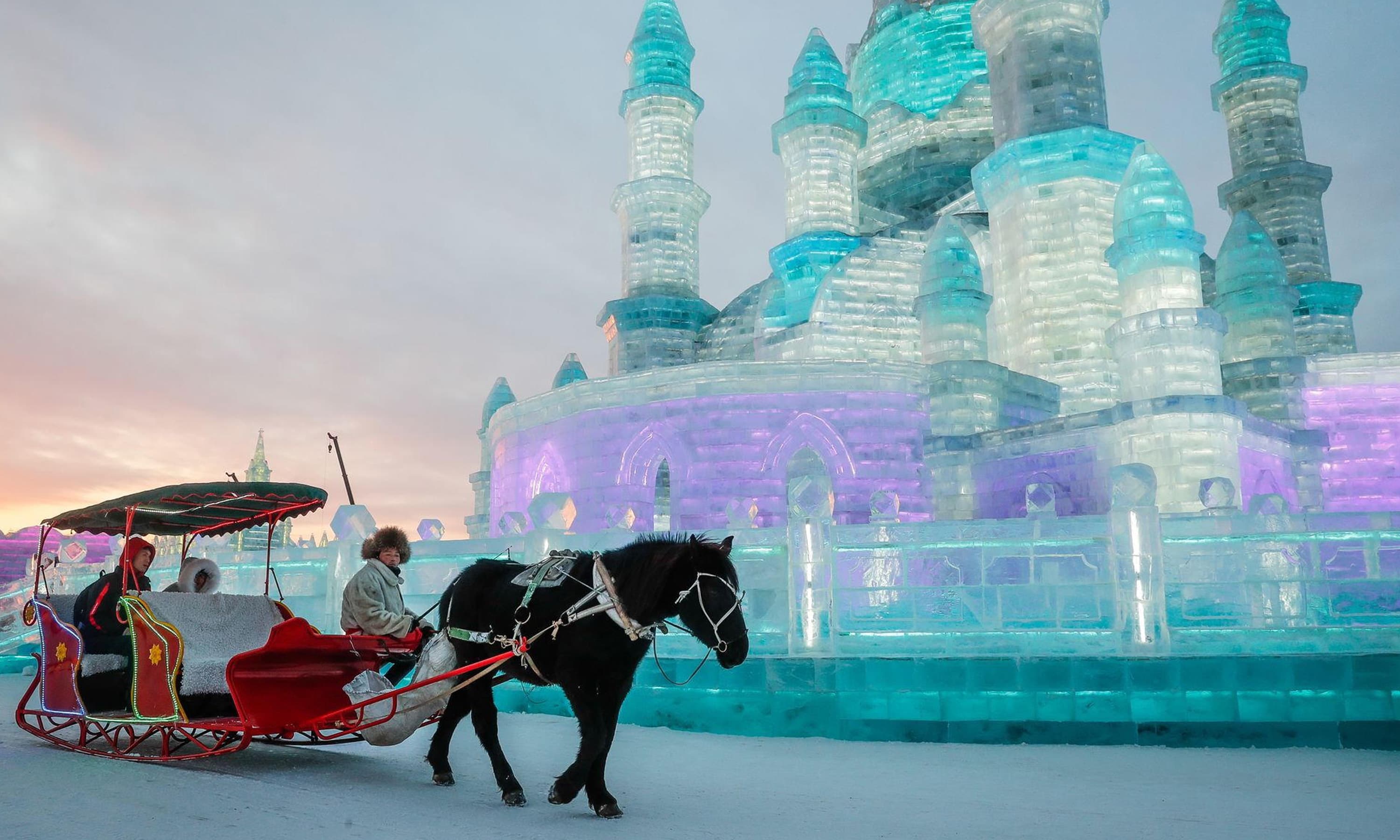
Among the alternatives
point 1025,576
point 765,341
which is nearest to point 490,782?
point 1025,576

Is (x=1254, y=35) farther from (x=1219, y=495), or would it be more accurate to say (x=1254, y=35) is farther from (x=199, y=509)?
(x=199, y=509)

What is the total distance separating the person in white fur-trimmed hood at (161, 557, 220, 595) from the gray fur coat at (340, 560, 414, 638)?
180 centimetres

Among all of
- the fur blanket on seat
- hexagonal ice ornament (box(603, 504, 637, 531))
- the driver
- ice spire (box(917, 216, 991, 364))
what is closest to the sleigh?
the fur blanket on seat

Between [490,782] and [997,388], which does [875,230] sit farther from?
[490,782]

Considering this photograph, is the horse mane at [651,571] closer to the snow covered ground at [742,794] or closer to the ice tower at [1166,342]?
the snow covered ground at [742,794]

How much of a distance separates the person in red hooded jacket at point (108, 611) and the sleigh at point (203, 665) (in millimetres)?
91

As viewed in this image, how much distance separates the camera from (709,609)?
4938 mm

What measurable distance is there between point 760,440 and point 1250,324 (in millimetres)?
9789

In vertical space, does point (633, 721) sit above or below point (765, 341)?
below

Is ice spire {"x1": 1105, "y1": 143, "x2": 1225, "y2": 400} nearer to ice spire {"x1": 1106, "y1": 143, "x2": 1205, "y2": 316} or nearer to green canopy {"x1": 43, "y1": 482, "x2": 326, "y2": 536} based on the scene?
ice spire {"x1": 1106, "y1": 143, "x2": 1205, "y2": 316}

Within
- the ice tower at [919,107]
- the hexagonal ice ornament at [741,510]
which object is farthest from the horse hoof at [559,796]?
the ice tower at [919,107]

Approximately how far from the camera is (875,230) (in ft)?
95.0

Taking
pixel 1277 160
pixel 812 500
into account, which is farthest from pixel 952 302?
pixel 1277 160

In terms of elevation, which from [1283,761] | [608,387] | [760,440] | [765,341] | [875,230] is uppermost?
[875,230]
